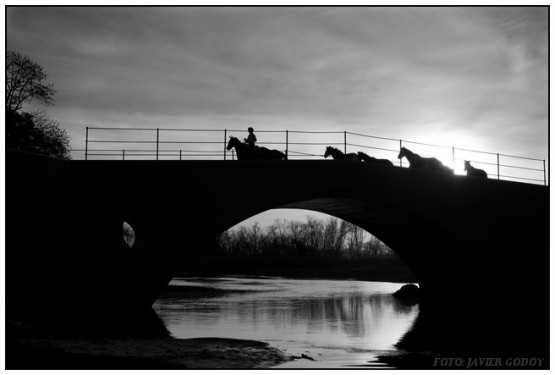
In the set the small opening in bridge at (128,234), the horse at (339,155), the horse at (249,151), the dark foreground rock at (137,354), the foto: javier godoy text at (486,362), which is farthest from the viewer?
the small opening in bridge at (128,234)

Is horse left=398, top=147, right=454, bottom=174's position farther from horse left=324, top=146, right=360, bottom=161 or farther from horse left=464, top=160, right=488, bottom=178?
horse left=324, top=146, right=360, bottom=161

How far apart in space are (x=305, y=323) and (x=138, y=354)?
831 centimetres

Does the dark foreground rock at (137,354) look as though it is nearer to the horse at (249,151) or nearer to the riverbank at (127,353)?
the riverbank at (127,353)

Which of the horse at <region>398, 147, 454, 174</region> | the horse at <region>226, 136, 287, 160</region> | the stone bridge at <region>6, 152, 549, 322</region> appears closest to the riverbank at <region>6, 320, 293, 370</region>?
the stone bridge at <region>6, 152, 549, 322</region>

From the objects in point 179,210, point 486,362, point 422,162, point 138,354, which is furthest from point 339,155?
point 138,354

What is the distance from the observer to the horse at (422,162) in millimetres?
23266

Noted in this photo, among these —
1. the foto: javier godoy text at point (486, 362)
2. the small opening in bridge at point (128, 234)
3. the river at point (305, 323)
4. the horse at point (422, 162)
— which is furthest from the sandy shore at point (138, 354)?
the small opening in bridge at point (128, 234)

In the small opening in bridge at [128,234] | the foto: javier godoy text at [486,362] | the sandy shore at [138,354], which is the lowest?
the foto: javier godoy text at [486,362]

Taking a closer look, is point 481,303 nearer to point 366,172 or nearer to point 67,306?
point 366,172

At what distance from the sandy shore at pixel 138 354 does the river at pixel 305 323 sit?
0.79 m

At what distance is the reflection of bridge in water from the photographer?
17125 mm

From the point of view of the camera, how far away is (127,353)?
41.4ft

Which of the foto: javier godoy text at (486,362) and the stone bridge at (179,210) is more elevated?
the stone bridge at (179,210)

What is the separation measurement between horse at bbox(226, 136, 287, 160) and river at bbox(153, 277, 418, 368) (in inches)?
195
